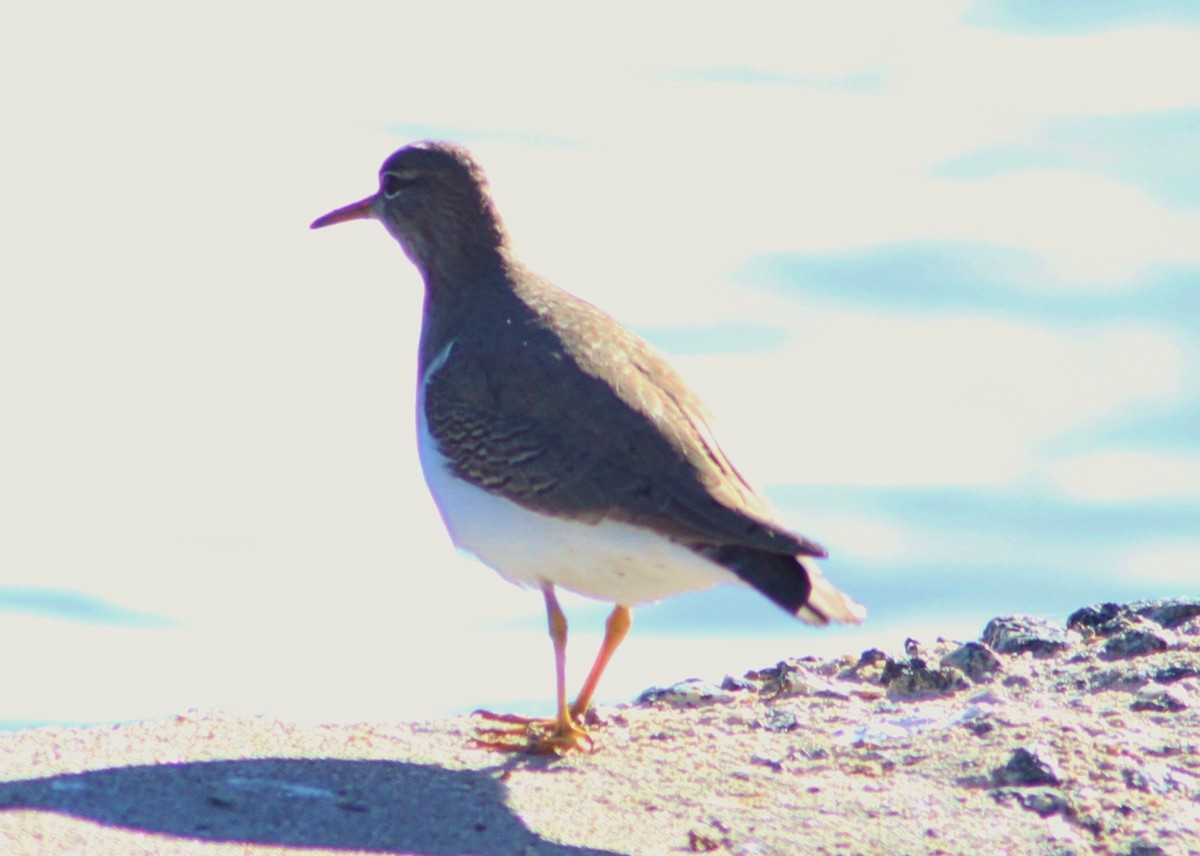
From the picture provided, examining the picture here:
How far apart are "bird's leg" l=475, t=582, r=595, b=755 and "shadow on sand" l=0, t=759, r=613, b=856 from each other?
0.54 meters

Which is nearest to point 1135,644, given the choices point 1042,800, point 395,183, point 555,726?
point 1042,800

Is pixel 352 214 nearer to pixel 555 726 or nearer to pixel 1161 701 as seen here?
pixel 555 726

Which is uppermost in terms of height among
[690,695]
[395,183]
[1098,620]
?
[395,183]

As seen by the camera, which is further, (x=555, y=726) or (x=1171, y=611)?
(x=1171, y=611)

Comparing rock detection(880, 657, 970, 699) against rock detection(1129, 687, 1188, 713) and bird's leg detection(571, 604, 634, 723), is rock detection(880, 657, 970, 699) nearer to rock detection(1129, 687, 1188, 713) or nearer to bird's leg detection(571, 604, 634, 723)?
rock detection(1129, 687, 1188, 713)

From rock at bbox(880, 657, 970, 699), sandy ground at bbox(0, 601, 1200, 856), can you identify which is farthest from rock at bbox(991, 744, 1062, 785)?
rock at bbox(880, 657, 970, 699)

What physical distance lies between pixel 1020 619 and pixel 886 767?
1.70 metres

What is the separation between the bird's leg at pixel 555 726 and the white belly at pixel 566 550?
0.55 ft

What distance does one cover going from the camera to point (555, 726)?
6.65 metres

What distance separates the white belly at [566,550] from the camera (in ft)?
21.1

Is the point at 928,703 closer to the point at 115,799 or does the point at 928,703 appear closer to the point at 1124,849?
the point at 1124,849

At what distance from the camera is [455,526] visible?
6.93 m

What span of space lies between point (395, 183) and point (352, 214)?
0.46m

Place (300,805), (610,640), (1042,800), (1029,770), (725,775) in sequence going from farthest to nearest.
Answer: (610,640) < (725,775) < (1029,770) < (1042,800) < (300,805)
